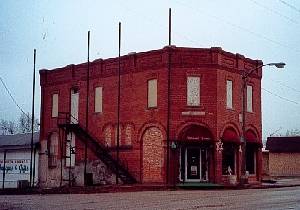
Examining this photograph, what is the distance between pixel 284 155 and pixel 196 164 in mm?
33155

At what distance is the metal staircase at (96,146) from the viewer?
39.5 metres

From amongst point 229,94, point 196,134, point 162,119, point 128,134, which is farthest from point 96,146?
point 229,94

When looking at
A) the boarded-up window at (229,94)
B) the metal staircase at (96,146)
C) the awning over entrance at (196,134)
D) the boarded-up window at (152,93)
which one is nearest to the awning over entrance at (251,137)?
the boarded-up window at (229,94)

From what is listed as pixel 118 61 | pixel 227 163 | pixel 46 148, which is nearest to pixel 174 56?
pixel 118 61

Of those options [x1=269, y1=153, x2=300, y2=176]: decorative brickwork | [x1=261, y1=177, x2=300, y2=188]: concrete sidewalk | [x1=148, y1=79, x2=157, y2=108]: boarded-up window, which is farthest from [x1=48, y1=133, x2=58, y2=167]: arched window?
[x1=269, y1=153, x2=300, y2=176]: decorative brickwork

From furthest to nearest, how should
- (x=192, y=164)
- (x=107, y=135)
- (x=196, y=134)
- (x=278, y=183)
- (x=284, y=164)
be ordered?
1. (x=284, y=164)
2. (x=278, y=183)
3. (x=107, y=135)
4. (x=192, y=164)
5. (x=196, y=134)

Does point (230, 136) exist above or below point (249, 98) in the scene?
below

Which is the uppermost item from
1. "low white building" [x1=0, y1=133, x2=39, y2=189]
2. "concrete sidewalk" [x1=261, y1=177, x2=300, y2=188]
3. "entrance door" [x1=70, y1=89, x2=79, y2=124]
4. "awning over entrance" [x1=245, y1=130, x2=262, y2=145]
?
"entrance door" [x1=70, y1=89, x2=79, y2=124]

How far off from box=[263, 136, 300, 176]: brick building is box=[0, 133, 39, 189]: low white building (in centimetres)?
3168

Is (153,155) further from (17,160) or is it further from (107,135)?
(17,160)

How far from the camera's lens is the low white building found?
47.9 meters

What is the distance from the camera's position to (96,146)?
41.9m

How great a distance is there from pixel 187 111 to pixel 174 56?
13.5 ft

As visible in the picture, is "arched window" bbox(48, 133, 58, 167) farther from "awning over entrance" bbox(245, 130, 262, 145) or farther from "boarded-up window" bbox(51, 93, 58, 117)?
"awning over entrance" bbox(245, 130, 262, 145)
